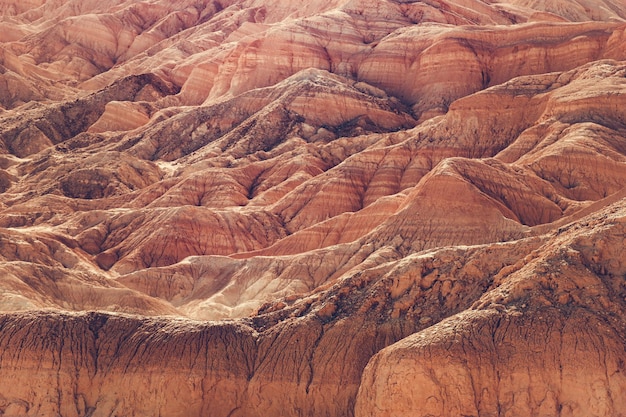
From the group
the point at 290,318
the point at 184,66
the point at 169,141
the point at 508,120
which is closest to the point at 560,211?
the point at 508,120

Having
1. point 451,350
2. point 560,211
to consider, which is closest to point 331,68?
point 560,211

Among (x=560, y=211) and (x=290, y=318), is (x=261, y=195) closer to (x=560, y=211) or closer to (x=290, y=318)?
(x=560, y=211)

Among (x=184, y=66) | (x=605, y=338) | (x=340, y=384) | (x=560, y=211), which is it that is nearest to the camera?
(x=605, y=338)

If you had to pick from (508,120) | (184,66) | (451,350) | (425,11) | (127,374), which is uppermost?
(451,350)

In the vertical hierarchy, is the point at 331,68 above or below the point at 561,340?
below

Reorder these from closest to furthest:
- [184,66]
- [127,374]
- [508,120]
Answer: [127,374]
[508,120]
[184,66]

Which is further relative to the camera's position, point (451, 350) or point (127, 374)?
point (127, 374)

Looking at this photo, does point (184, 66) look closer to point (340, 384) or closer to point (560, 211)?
point (560, 211)
